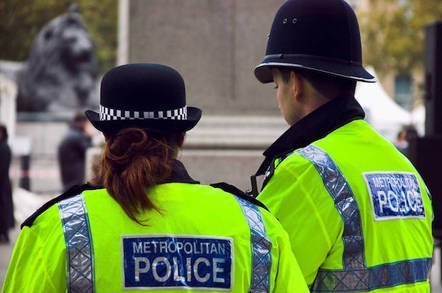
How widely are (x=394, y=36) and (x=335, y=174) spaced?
5667cm

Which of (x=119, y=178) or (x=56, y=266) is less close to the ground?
(x=119, y=178)

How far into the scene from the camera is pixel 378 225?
11.2 feet

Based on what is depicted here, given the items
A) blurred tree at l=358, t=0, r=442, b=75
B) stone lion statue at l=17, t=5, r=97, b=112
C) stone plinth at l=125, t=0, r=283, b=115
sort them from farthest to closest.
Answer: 1. blurred tree at l=358, t=0, r=442, b=75
2. stone lion statue at l=17, t=5, r=97, b=112
3. stone plinth at l=125, t=0, r=283, b=115

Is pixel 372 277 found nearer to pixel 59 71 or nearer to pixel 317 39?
pixel 317 39

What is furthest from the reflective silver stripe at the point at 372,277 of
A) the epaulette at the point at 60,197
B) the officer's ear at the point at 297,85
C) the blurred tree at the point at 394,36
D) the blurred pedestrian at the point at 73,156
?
the blurred tree at the point at 394,36

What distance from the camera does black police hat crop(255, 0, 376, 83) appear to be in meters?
3.52

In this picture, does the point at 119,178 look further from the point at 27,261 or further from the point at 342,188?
the point at 342,188

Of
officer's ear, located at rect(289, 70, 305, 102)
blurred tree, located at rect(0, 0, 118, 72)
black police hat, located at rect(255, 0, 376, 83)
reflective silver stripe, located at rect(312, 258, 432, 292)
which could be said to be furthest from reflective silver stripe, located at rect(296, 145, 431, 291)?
blurred tree, located at rect(0, 0, 118, 72)

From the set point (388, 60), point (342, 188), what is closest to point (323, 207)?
point (342, 188)

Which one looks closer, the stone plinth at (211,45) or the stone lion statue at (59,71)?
the stone plinth at (211,45)

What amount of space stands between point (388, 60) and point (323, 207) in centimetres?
5988

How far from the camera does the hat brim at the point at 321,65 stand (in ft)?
11.4

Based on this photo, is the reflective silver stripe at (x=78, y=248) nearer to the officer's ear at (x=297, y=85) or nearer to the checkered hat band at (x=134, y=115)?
the checkered hat band at (x=134, y=115)

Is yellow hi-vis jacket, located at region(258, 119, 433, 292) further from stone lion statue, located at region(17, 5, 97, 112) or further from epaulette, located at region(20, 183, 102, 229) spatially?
stone lion statue, located at region(17, 5, 97, 112)
